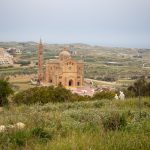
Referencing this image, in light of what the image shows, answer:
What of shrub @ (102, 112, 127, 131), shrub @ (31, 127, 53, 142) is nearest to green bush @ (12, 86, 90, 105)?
shrub @ (102, 112, 127, 131)

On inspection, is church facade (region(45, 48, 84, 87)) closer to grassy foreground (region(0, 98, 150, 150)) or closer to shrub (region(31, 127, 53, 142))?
grassy foreground (region(0, 98, 150, 150))

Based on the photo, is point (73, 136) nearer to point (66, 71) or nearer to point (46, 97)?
point (46, 97)

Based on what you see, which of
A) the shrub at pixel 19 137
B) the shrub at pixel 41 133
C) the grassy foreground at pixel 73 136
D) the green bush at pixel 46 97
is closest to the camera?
the grassy foreground at pixel 73 136

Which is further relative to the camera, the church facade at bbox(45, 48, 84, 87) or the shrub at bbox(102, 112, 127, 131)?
the church facade at bbox(45, 48, 84, 87)

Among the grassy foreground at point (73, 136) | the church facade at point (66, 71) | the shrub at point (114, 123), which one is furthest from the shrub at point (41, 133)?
the church facade at point (66, 71)

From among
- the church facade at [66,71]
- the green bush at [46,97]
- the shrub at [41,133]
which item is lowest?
the church facade at [66,71]

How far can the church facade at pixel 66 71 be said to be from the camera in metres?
51.0

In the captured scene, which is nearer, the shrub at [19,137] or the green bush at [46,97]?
the shrub at [19,137]

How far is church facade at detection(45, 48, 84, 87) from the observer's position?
Result: 167 feet

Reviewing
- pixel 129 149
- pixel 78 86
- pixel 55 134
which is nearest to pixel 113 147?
pixel 129 149

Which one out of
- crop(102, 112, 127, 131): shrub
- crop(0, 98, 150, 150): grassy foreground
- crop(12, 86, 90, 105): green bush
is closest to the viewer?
crop(0, 98, 150, 150): grassy foreground

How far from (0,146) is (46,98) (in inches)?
700

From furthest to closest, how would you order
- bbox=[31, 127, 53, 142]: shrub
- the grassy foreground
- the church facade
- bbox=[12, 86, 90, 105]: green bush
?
the church facade
bbox=[12, 86, 90, 105]: green bush
bbox=[31, 127, 53, 142]: shrub
the grassy foreground

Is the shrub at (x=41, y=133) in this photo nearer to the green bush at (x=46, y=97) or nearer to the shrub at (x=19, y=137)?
the shrub at (x=19, y=137)
